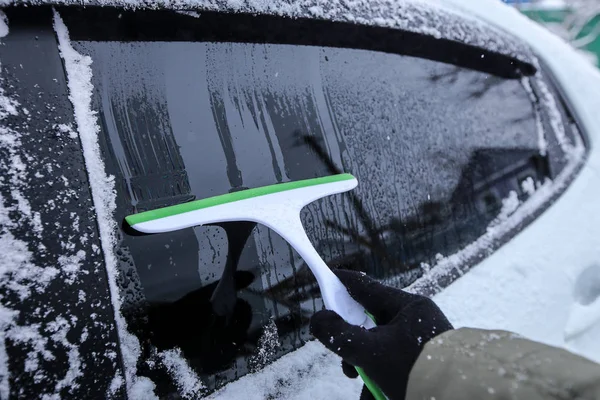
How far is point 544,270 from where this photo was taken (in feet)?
4.86

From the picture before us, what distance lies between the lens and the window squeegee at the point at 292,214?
0.88 metres

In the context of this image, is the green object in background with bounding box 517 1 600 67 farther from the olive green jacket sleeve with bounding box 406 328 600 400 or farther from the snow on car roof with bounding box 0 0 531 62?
the olive green jacket sleeve with bounding box 406 328 600 400

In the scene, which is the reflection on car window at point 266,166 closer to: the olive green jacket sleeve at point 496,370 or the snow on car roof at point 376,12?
the snow on car roof at point 376,12

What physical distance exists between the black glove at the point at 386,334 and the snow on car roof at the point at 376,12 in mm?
694

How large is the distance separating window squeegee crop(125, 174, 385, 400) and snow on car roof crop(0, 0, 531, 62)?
0.42 m

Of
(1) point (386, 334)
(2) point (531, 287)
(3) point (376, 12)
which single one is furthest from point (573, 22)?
(1) point (386, 334)

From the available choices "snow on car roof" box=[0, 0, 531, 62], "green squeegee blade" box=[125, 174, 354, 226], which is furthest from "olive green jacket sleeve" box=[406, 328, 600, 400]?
"snow on car roof" box=[0, 0, 531, 62]

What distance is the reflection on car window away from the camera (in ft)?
2.80

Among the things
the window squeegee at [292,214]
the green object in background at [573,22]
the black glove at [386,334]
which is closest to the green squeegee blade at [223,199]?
the window squeegee at [292,214]

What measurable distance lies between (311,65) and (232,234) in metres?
0.52

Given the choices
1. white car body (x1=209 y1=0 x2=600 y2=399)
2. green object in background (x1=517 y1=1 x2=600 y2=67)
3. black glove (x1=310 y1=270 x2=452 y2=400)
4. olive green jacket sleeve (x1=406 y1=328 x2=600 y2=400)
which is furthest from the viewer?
green object in background (x1=517 y1=1 x2=600 y2=67)

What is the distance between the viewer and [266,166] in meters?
1.04

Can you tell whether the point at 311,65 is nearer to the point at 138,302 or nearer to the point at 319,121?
the point at 319,121

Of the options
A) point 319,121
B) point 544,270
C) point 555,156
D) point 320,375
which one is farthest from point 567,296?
point 319,121
